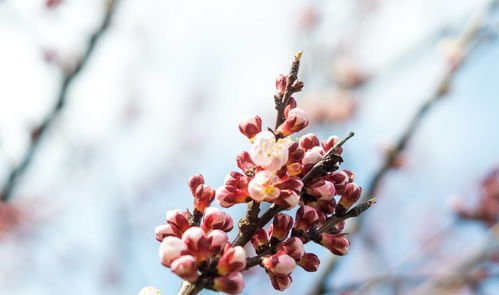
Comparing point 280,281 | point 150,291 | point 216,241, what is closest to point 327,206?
point 280,281

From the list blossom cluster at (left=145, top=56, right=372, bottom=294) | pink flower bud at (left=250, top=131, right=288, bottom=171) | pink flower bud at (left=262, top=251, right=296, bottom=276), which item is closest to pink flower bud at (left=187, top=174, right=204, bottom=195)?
blossom cluster at (left=145, top=56, right=372, bottom=294)

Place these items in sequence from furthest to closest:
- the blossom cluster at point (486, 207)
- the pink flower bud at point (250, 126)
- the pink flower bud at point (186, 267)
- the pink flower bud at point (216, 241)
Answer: the blossom cluster at point (486, 207) < the pink flower bud at point (250, 126) < the pink flower bud at point (216, 241) < the pink flower bud at point (186, 267)

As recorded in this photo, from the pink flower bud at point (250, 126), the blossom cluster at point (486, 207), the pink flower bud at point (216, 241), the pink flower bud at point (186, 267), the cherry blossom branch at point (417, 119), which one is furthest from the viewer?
the blossom cluster at point (486, 207)

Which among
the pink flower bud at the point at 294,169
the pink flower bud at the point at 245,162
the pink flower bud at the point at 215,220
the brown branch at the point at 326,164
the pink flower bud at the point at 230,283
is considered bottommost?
the pink flower bud at the point at 230,283

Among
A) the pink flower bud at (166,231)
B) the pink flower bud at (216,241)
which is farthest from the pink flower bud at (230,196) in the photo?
the pink flower bud at (166,231)

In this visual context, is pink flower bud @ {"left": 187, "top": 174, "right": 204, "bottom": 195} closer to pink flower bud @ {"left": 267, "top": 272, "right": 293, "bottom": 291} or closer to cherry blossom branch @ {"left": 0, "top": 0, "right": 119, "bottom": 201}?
pink flower bud @ {"left": 267, "top": 272, "right": 293, "bottom": 291}

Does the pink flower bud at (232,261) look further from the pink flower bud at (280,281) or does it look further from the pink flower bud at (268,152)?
the pink flower bud at (268,152)

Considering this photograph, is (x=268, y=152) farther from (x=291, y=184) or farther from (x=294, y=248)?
(x=294, y=248)

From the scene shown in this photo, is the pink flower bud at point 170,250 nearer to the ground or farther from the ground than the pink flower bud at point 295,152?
nearer to the ground

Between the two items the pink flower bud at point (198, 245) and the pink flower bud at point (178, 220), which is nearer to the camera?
the pink flower bud at point (198, 245)
